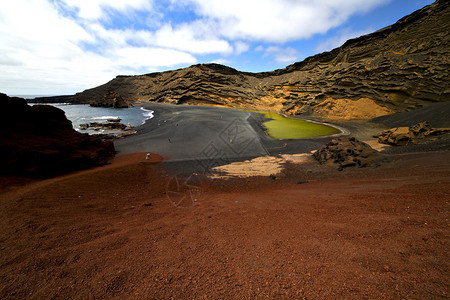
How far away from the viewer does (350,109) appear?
88.1ft

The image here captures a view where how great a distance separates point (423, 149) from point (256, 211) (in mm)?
12466

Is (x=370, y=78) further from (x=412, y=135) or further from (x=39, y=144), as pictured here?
(x=39, y=144)

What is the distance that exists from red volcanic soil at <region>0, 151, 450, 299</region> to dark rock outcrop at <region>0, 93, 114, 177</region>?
409cm

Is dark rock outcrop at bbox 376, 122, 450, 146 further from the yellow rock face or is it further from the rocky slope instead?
the rocky slope

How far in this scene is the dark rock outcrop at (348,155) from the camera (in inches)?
336

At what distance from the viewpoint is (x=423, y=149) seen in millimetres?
9945

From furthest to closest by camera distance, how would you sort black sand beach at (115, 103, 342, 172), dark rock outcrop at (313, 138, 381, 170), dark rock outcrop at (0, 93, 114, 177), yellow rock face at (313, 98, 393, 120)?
1. yellow rock face at (313, 98, 393, 120)
2. black sand beach at (115, 103, 342, 172)
3. dark rock outcrop at (313, 138, 381, 170)
4. dark rock outcrop at (0, 93, 114, 177)

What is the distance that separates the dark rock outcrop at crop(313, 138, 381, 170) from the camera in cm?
854

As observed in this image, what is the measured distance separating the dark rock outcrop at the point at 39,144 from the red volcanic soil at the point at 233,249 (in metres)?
4.09

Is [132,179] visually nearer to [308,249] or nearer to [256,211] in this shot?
[256,211]

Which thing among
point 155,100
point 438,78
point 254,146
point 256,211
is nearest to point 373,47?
point 438,78

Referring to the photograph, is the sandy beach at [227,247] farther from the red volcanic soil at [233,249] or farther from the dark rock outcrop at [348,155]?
the dark rock outcrop at [348,155]

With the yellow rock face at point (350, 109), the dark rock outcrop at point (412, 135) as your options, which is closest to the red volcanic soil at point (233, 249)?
the dark rock outcrop at point (412, 135)

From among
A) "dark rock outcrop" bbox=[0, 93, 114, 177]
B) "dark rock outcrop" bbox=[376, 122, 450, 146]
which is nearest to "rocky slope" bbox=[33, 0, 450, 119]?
"dark rock outcrop" bbox=[376, 122, 450, 146]
